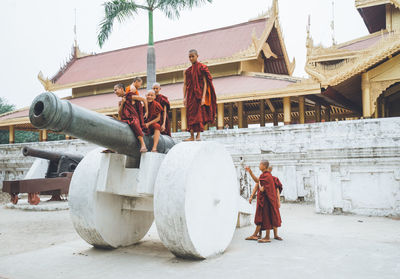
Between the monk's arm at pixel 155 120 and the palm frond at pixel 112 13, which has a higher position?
the palm frond at pixel 112 13

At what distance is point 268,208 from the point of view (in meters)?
5.55

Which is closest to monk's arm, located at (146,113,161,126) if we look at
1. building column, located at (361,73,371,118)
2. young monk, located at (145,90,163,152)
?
young monk, located at (145,90,163,152)

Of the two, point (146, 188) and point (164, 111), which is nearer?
point (146, 188)

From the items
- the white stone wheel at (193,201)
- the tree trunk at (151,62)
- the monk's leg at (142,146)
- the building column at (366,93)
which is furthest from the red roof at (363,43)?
the monk's leg at (142,146)

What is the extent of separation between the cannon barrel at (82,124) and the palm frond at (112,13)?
32.8 feet

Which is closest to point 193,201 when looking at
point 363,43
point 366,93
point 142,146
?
point 142,146

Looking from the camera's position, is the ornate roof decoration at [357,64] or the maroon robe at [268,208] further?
the ornate roof decoration at [357,64]

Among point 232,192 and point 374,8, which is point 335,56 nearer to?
point 374,8

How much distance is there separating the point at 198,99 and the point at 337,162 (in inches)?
174

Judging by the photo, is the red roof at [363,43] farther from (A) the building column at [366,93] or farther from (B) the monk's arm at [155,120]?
(B) the monk's arm at [155,120]

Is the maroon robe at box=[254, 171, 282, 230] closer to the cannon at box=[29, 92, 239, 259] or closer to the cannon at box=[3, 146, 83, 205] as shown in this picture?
the cannon at box=[29, 92, 239, 259]

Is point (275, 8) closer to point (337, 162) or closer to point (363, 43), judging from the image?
point (363, 43)

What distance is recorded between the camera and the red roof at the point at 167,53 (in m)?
19.0

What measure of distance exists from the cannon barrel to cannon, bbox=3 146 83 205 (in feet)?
20.0
